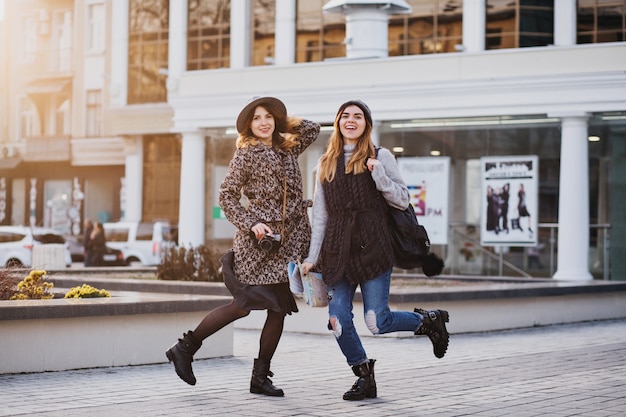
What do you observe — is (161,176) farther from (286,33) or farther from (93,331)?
(93,331)

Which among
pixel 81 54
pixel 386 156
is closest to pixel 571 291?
pixel 386 156

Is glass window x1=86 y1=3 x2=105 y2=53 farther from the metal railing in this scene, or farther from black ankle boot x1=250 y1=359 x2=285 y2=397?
black ankle boot x1=250 y1=359 x2=285 y2=397

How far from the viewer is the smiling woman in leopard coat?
28.0 ft

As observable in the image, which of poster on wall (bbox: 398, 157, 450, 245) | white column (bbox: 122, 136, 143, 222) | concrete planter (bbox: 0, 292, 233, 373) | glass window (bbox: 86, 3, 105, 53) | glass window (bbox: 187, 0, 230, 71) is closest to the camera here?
concrete planter (bbox: 0, 292, 233, 373)

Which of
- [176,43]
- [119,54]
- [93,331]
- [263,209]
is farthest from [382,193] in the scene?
[119,54]

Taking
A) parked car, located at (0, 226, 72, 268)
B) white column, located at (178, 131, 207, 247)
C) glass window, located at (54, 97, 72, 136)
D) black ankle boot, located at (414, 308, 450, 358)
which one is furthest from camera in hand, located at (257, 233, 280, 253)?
glass window, located at (54, 97, 72, 136)

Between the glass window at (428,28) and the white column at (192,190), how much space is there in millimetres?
9679

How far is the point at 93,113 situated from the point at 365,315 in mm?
49015

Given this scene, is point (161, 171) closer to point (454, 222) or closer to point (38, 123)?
point (38, 123)

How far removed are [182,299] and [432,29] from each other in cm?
2764

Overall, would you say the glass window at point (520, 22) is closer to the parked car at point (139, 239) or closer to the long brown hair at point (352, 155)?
the parked car at point (139, 239)

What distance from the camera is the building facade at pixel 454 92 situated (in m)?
26.1

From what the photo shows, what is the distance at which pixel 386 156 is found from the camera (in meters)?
8.68

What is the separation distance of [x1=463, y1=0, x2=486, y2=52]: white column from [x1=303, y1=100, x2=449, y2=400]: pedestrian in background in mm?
28521
